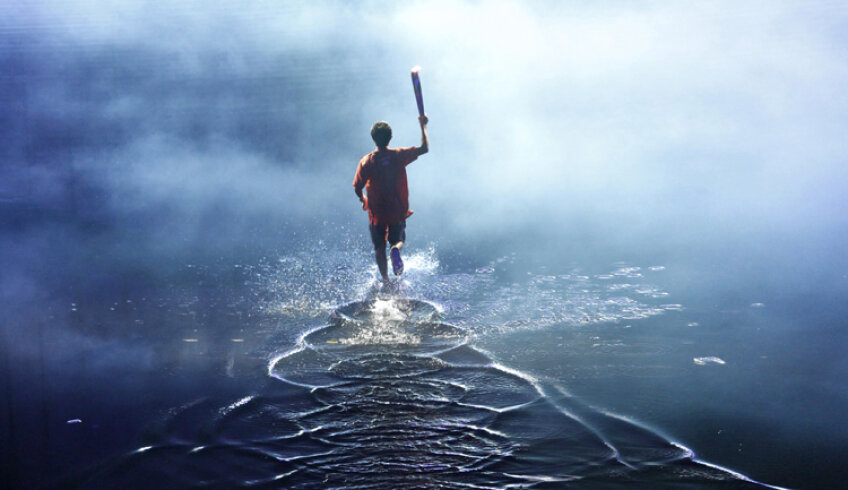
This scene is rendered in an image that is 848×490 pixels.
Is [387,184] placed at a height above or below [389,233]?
above

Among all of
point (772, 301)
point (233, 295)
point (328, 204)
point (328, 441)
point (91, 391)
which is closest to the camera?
point (328, 441)

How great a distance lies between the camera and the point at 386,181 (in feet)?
21.9

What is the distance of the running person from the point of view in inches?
259

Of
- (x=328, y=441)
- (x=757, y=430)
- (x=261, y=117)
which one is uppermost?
(x=261, y=117)

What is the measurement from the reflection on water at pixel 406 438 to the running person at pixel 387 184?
6.87 ft

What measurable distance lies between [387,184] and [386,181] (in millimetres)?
31

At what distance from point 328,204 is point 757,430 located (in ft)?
31.0

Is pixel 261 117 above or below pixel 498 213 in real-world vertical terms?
above

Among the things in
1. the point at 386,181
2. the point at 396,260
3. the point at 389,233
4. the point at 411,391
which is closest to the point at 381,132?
the point at 386,181

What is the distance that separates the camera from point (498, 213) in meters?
11.2

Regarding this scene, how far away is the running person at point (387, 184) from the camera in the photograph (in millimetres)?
6574

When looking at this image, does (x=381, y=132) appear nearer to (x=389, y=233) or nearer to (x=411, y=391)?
(x=389, y=233)

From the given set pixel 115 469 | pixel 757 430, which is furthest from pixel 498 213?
pixel 115 469

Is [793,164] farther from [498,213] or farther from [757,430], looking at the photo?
[757,430]
